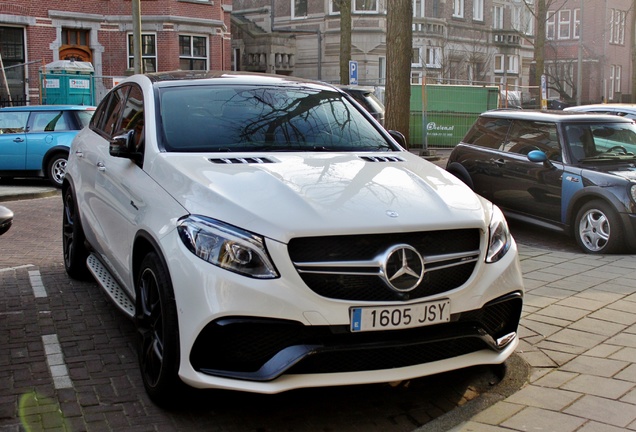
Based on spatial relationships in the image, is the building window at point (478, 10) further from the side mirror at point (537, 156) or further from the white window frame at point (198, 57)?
the side mirror at point (537, 156)

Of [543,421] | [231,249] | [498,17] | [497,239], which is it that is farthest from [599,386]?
[498,17]

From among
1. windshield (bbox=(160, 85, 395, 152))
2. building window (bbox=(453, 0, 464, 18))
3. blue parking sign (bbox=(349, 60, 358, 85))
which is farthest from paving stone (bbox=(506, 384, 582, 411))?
building window (bbox=(453, 0, 464, 18))

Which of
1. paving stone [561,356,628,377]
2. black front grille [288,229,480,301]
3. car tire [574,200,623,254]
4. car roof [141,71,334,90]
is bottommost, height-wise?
paving stone [561,356,628,377]

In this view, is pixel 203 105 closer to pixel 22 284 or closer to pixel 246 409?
pixel 246 409

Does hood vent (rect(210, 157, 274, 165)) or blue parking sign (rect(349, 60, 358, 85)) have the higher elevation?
A: blue parking sign (rect(349, 60, 358, 85))

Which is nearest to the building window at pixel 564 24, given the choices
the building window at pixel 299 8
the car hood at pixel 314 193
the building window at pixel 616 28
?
the building window at pixel 616 28

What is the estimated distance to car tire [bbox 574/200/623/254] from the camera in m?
8.59

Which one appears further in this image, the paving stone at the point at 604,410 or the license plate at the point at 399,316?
the paving stone at the point at 604,410

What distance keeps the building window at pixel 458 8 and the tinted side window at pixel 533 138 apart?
44300 mm

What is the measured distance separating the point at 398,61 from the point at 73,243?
8.89m

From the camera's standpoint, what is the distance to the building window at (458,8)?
2070 inches

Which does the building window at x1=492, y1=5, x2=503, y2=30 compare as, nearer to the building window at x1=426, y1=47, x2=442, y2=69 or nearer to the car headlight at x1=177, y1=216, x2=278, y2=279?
the building window at x1=426, y1=47, x2=442, y2=69

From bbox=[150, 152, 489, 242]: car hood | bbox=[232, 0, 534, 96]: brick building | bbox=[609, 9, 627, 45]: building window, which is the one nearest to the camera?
bbox=[150, 152, 489, 242]: car hood

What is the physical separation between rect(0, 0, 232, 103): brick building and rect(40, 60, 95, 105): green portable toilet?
4.95 m
